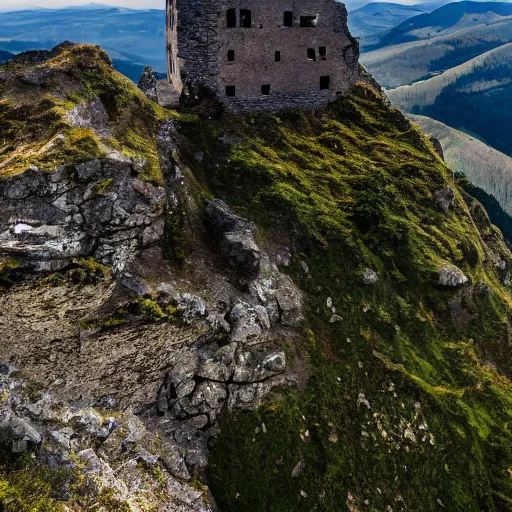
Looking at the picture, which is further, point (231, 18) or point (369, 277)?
point (231, 18)

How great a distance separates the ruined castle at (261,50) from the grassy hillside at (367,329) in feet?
8.44

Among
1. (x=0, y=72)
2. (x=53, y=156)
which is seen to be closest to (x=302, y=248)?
(x=53, y=156)

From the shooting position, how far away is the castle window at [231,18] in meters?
42.3

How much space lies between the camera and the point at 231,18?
139 ft

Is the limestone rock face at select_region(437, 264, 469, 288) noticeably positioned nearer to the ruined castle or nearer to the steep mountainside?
the steep mountainside

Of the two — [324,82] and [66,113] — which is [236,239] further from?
[324,82]

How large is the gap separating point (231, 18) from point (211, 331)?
2959 centimetres

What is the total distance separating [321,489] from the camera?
2800cm

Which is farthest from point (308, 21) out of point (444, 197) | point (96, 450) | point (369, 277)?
point (96, 450)

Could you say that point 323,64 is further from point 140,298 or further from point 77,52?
point 140,298

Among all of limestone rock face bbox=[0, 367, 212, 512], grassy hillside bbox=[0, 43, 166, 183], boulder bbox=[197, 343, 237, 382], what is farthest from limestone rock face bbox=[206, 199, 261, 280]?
limestone rock face bbox=[0, 367, 212, 512]

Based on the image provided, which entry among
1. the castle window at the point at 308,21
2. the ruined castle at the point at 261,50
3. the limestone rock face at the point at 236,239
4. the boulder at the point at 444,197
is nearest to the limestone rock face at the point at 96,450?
the limestone rock face at the point at 236,239

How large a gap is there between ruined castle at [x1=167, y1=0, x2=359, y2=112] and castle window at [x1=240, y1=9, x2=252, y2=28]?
0.08 metres

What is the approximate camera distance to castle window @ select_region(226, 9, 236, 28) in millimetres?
42281
